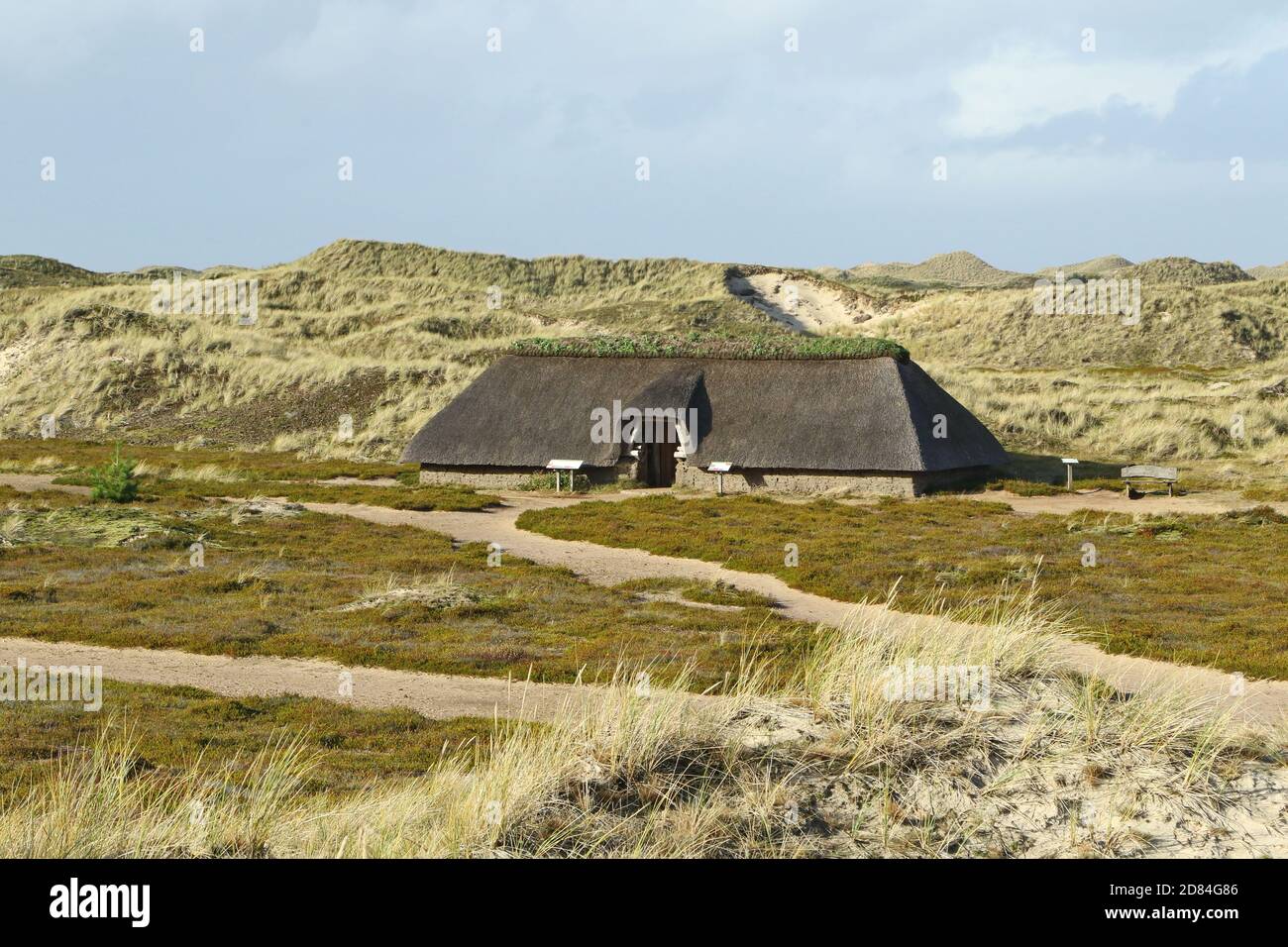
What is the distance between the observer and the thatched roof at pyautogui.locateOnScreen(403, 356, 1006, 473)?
41219 mm

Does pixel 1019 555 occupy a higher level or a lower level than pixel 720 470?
lower

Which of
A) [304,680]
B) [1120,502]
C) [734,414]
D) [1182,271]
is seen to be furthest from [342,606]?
[1182,271]

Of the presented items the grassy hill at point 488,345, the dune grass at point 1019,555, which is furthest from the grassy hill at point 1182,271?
the dune grass at point 1019,555

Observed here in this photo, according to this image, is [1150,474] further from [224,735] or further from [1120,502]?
[224,735]

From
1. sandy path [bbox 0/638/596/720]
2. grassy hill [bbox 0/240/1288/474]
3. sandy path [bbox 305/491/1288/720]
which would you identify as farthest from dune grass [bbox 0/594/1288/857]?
grassy hill [bbox 0/240/1288/474]

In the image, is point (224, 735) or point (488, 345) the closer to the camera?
point (224, 735)

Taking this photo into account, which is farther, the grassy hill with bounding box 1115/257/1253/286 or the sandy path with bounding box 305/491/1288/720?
the grassy hill with bounding box 1115/257/1253/286

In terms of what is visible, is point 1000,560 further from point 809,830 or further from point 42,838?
point 42,838

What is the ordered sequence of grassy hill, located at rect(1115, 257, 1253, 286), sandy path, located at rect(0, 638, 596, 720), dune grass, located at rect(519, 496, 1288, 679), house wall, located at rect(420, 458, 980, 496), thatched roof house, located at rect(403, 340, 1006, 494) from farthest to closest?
grassy hill, located at rect(1115, 257, 1253, 286) < thatched roof house, located at rect(403, 340, 1006, 494) < house wall, located at rect(420, 458, 980, 496) < dune grass, located at rect(519, 496, 1288, 679) < sandy path, located at rect(0, 638, 596, 720)

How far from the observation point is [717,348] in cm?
4706

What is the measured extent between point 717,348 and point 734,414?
4424 mm

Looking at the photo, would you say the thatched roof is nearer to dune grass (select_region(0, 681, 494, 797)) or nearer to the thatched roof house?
the thatched roof house

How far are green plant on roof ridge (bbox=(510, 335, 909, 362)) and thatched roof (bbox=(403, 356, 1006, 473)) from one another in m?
0.35
